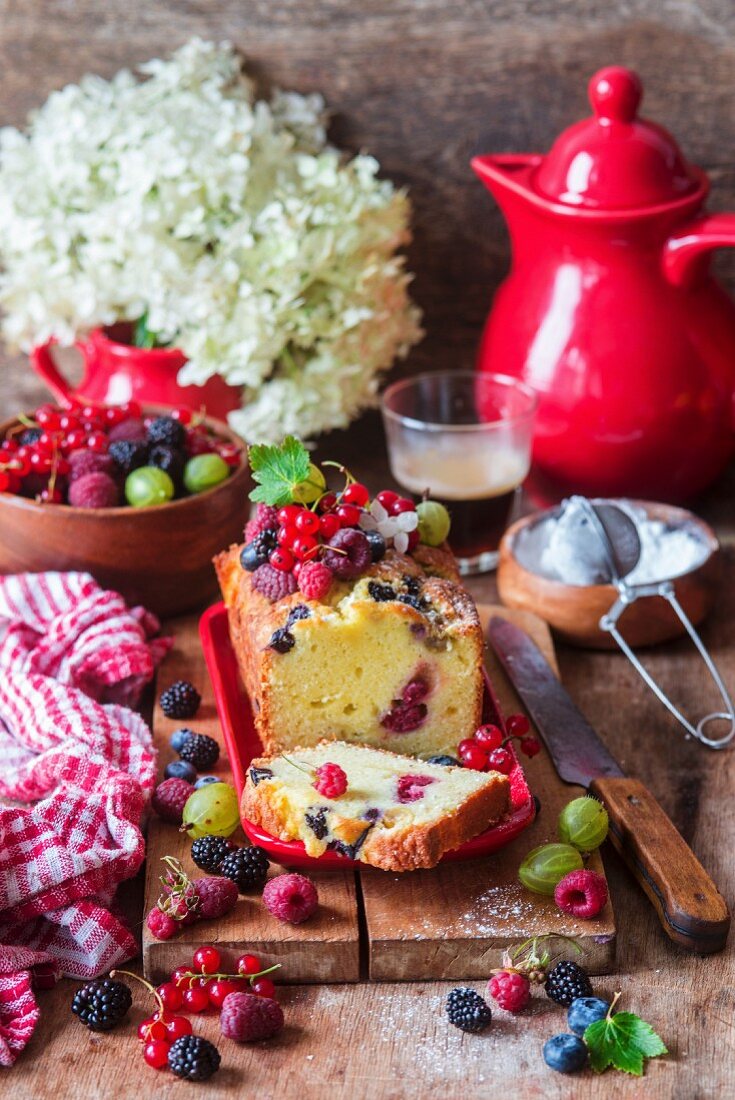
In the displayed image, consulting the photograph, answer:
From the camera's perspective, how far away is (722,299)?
117 inches

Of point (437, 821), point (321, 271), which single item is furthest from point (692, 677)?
point (321, 271)

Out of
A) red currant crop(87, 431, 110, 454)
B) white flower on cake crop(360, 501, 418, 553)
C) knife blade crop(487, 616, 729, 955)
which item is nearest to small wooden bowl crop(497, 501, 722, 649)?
knife blade crop(487, 616, 729, 955)

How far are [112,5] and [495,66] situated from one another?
38.6 inches

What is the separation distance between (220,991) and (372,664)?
23.2 inches

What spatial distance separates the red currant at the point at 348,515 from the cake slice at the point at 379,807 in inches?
16.7

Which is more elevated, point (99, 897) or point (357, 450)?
point (99, 897)

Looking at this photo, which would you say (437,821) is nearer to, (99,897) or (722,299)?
(99,897)

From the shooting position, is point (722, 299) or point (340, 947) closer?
point (340, 947)

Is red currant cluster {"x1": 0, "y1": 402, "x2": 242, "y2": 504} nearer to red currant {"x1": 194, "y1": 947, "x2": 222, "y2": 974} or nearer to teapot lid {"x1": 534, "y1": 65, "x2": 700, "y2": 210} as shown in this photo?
teapot lid {"x1": 534, "y1": 65, "x2": 700, "y2": 210}

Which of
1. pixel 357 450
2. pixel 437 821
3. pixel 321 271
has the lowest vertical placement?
pixel 357 450

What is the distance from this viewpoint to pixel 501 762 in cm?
205

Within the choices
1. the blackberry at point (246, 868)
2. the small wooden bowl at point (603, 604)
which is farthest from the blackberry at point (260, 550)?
the small wooden bowl at point (603, 604)

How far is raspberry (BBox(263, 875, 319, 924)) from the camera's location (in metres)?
Result: 1.81

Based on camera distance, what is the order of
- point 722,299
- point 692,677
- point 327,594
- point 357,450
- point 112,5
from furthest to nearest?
1. point 357,450
2. point 112,5
3. point 722,299
4. point 692,677
5. point 327,594
